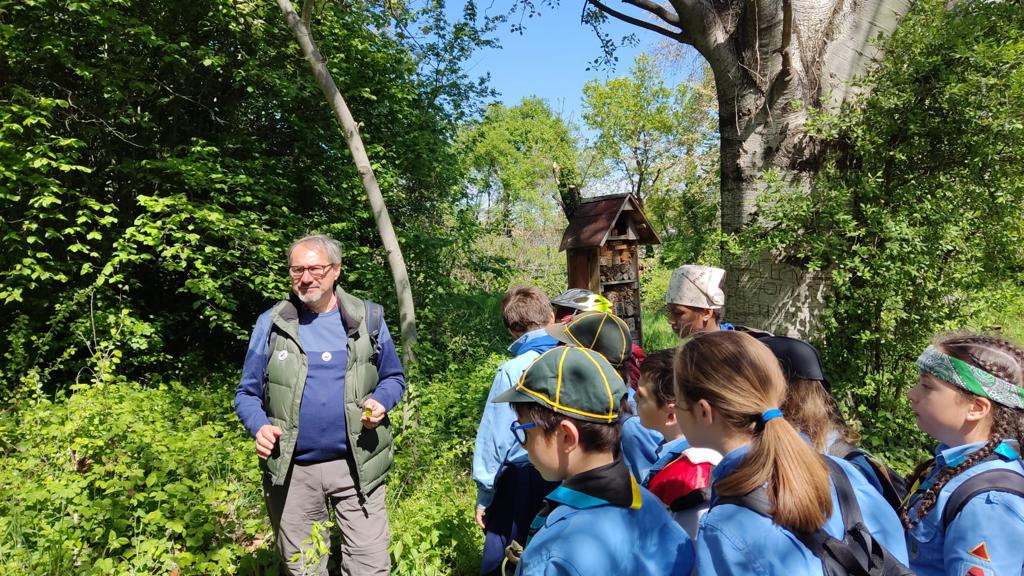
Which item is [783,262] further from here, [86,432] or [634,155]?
[634,155]

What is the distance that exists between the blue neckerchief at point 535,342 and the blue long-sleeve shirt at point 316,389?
763 millimetres

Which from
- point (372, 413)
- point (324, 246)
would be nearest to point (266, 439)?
point (372, 413)

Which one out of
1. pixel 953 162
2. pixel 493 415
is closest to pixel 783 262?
pixel 953 162

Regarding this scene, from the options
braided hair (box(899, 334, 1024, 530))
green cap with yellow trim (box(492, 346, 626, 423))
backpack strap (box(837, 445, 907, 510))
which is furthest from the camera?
backpack strap (box(837, 445, 907, 510))

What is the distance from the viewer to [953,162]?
15.2 ft

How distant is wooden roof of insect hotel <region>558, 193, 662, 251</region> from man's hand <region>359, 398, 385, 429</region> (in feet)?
12.4

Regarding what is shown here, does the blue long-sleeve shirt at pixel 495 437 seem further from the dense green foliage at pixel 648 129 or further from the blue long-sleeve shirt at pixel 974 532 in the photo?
the dense green foliage at pixel 648 129

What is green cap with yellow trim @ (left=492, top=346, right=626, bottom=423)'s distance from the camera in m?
1.53

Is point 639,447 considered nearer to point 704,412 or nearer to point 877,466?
point 877,466

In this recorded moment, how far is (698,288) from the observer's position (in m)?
3.29

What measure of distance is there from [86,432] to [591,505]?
4287 mm

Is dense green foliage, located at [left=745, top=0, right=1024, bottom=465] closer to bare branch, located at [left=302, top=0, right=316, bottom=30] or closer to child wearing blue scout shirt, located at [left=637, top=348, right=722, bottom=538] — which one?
child wearing blue scout shirt, located at [left=637, top=348, right=722, bottom=538]

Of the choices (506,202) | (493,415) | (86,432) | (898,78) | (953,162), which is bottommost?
(86,432)

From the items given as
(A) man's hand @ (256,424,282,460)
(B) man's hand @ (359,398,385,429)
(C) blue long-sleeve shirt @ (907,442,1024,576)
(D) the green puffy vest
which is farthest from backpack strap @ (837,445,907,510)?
(A) man's hand @ (256,424,282,460)
